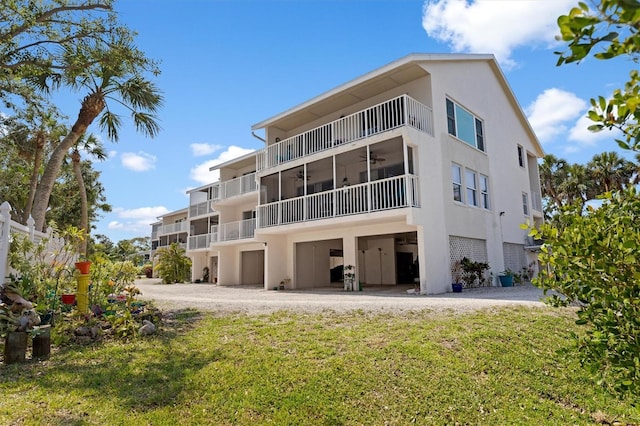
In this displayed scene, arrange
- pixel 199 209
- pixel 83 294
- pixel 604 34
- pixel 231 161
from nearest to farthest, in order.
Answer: pixel 604 34
pixel 83 294
pixel 231 161
pixel 199 209

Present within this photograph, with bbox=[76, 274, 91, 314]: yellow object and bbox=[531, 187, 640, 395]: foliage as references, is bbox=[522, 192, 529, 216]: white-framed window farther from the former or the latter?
bbox=[76, 274, 91, 314]: yellow object

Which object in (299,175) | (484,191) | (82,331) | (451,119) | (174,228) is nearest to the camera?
(82,331)

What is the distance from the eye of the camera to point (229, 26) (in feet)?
34.4

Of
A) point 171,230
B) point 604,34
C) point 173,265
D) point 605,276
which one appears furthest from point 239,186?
point 604,34

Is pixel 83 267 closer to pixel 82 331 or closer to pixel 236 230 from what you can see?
pixel 82 331

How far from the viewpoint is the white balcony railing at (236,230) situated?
22.2 metres

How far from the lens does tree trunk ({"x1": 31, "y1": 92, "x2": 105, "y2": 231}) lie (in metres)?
10.0

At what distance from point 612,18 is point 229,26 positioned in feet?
35.4

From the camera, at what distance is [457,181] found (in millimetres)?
15742

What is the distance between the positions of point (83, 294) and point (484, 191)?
631 inches

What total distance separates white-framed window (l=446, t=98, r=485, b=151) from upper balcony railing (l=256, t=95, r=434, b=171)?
5.99 feet

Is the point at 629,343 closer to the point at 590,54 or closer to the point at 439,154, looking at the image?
the point at 590,54

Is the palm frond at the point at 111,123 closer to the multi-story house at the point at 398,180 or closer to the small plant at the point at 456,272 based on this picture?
the multi-story house at the point at 398,180

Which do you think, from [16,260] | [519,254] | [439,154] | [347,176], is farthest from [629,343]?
[519,254]
